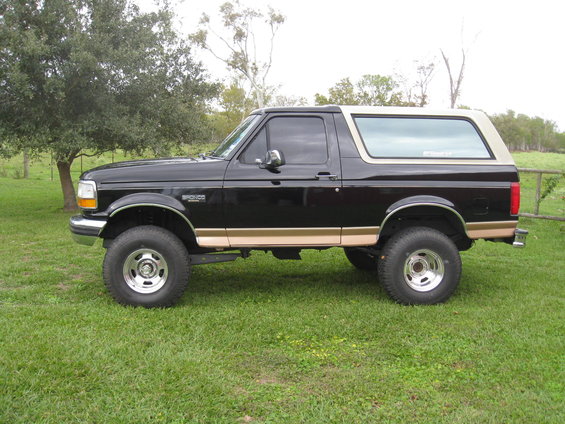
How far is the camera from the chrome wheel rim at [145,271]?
5.45 m

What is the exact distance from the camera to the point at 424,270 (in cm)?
580

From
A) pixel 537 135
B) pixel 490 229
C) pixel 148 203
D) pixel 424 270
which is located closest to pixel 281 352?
pixel 148 203

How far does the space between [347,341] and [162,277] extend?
6.64ft

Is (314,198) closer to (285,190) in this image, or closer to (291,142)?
(285,190)

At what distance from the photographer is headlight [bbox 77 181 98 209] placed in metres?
5.41

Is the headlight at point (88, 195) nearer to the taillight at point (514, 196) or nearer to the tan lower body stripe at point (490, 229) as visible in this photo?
the tan lower body stripe at point (490, 229)

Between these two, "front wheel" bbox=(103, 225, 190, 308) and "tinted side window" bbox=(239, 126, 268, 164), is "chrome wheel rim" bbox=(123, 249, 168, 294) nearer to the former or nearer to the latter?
"front wheel" bbox=(103, 225, 190, 308)

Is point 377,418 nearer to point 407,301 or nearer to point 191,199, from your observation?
point 407,301

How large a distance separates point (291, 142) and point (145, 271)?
1994mm

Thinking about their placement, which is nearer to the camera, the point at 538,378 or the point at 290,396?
the point at 290,396

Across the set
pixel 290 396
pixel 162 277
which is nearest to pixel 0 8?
pixel 162 277

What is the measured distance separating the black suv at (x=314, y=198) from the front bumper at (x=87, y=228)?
0.04 ft

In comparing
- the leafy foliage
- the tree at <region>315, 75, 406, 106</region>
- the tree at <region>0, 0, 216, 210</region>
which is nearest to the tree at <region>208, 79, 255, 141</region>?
the tree at <region>315, 75, 406, 106</region>

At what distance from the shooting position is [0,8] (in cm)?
1096
